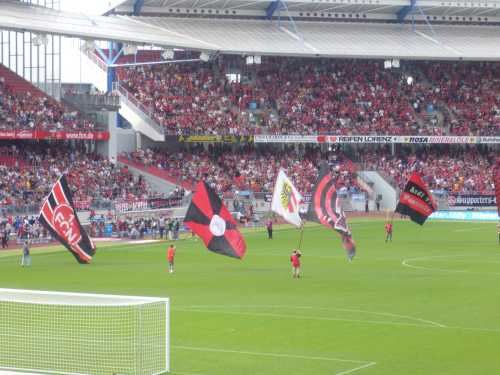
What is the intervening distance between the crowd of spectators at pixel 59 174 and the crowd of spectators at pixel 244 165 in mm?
5203

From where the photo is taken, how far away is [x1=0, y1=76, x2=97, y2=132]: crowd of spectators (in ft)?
212

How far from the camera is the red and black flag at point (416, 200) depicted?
5103cm

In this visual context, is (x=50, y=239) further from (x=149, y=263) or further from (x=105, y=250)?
(x=149, y=263)

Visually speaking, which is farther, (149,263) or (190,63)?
(190,63)

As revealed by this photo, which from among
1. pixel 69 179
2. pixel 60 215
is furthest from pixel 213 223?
pixel 69 179

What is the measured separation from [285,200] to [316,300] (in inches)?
575

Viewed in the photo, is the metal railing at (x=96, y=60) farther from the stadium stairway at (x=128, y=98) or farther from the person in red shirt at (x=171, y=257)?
the person in red shirt at (x=171, y=257)

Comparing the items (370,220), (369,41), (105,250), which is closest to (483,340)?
(105,250)

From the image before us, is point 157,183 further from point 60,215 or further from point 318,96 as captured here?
point 60,215

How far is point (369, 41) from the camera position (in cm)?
8100

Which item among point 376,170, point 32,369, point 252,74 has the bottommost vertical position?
point 32,369

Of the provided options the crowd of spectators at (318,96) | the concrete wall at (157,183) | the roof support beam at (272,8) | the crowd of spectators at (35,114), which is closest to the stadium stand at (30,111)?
the crowd of spectators at (35,114)

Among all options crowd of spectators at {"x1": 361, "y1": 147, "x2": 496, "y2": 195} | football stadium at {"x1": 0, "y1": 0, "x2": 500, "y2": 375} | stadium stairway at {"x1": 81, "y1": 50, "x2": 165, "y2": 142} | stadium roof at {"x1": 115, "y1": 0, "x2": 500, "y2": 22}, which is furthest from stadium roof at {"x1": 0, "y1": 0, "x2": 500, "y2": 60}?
crowd of spectators at {"x1": 361, "y1": 147, "x2": 496, "y2": 195}

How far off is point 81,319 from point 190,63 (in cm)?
5854
